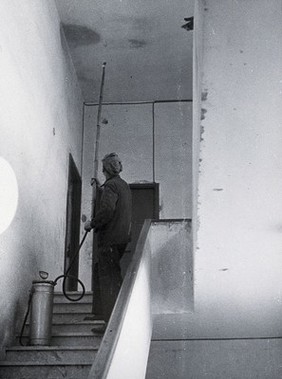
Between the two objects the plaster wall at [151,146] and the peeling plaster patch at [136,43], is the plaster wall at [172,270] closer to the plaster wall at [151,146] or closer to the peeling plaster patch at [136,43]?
the peeling plaster patch at [136,43]

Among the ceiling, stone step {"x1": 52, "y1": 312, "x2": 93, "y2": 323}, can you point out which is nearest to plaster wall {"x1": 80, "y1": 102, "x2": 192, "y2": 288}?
the ceiling

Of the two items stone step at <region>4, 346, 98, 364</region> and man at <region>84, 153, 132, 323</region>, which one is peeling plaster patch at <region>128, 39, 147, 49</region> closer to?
man at <region>84, 153, 132, 323</region>

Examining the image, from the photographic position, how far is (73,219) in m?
8.65

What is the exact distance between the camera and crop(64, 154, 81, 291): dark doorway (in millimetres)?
8164

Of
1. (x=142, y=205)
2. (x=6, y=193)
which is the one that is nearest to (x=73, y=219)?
(x=142, y=205)

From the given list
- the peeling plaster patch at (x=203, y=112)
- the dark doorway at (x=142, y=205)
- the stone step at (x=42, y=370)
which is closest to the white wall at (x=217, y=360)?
the stone step at (x=42, y=370)

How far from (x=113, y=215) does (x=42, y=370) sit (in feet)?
4.84

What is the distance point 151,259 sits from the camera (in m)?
5.02

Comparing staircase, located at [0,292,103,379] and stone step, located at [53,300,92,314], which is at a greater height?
stone step, located at [53,300,92,314]

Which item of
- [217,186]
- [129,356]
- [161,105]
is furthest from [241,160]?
[161,105]

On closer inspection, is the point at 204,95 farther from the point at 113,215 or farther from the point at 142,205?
the point at 142,205

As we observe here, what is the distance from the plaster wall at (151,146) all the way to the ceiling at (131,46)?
0.22 meters

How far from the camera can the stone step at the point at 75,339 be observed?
15.0 feet

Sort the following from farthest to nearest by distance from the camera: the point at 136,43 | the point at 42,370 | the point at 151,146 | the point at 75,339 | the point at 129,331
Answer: the point at 151,146 < the point at 136,43 < the point at 75,339 < the point at 42,370 < the point at 129,331
